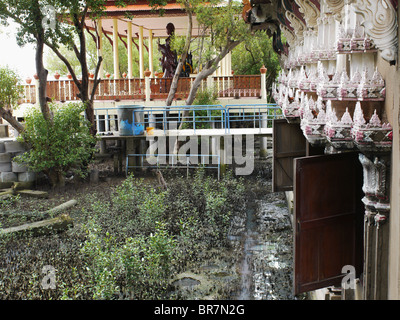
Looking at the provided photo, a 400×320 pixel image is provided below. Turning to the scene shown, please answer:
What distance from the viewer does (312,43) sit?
22.3ft

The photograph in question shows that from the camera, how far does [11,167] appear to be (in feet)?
51.3

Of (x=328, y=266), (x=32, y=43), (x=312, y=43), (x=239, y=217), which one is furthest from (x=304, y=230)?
(x=32, y=43)

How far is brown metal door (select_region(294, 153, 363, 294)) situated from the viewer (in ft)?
18.1

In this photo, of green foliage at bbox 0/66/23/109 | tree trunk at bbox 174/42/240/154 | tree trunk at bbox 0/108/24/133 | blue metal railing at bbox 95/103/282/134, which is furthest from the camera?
tree trunk at bbox 174/42/240/154

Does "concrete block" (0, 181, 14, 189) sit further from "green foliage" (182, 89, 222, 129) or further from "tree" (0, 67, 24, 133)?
"green foliage" (182, 89, 222, 129)

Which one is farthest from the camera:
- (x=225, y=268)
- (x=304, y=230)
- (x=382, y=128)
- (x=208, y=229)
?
(x=208, y=229)

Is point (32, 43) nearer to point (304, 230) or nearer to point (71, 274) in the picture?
point (71, 274)

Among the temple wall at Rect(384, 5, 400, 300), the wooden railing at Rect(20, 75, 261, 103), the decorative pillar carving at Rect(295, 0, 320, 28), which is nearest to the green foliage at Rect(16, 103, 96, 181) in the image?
the wooden railing at Rect(20, 75, 261, 103)

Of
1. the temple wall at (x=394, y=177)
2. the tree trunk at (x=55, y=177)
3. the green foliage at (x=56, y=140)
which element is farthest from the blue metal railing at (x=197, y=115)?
the temple wall at (x=394, y=177)

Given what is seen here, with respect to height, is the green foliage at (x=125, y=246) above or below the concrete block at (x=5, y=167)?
below

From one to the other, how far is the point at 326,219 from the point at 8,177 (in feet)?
39.7

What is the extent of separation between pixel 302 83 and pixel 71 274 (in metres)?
4.42

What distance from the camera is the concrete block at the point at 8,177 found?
15.4 meters

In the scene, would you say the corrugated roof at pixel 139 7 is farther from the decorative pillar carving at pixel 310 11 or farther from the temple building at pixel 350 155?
the decorative pillar carving at pixel 310 11
